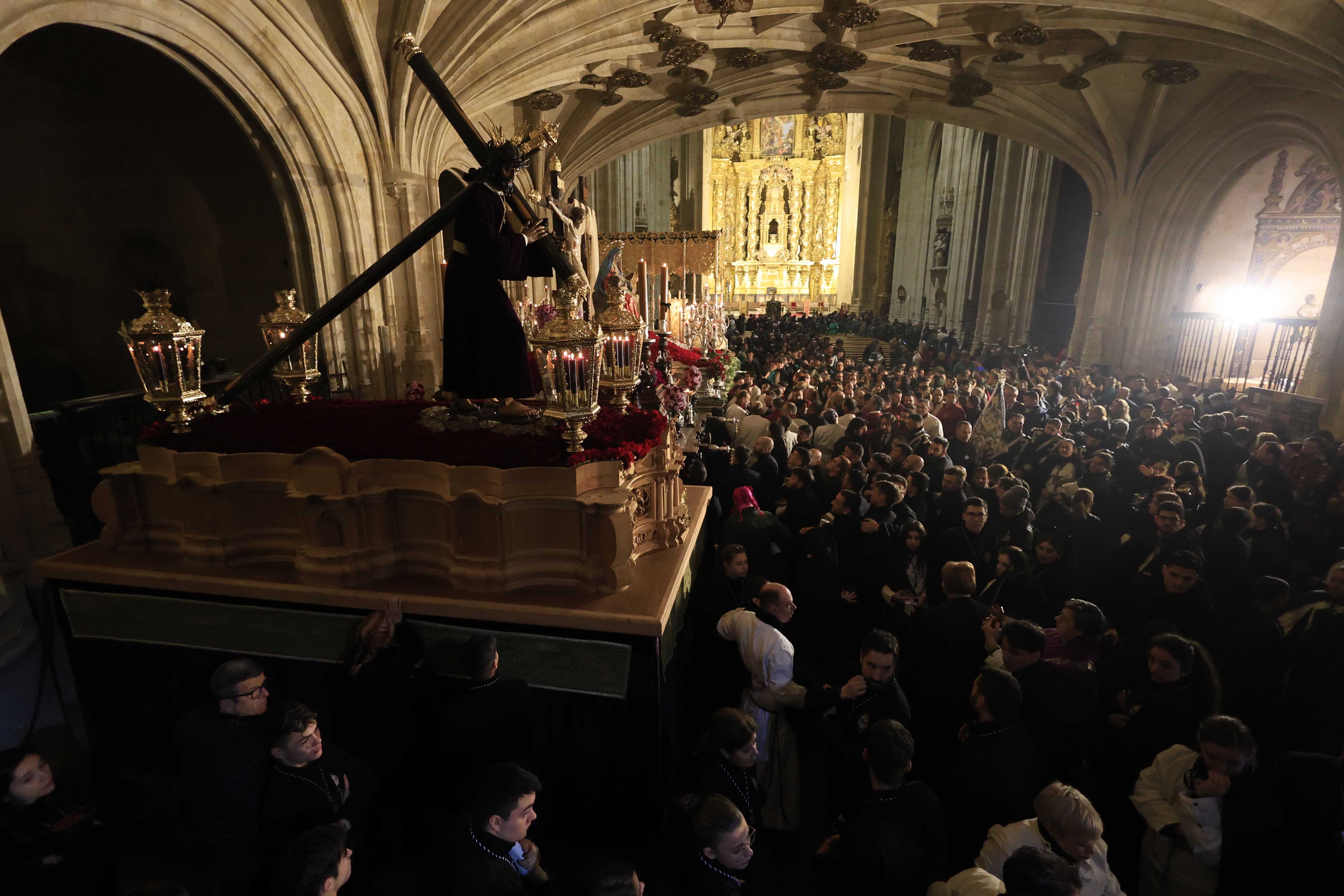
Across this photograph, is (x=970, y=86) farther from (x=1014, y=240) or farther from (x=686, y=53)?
(x=1014, y=240)

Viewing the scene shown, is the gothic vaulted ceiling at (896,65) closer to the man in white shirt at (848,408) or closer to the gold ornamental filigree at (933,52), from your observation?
the gold ornamental filigree at (933,52)

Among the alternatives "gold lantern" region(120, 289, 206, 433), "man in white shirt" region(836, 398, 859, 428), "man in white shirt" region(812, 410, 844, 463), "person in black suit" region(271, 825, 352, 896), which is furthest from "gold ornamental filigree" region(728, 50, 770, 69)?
"person in black suit" region(271, 825, 352, 896)

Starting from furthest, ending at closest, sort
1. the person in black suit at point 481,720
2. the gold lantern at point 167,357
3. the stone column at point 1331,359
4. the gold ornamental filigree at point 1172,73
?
1. the gold ornamental filigree at point 1172,73
2. the stone column at point 1331,359
3. the gold lantern at point 167,357
4. the person in black suit at point 481,720

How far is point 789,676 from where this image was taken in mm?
3178

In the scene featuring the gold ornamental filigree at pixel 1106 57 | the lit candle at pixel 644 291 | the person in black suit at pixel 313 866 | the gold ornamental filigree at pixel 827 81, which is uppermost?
the gold ornamental filigree at pixel 827 81

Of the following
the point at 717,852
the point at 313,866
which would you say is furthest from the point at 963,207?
the point at 313,866

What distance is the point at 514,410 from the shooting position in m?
3.88

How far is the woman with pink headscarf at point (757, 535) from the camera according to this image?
177 inches

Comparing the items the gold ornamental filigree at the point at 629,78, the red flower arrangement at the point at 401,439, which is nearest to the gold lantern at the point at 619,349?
the red flower arrangement at the point at 401,439

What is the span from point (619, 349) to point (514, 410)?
77cm

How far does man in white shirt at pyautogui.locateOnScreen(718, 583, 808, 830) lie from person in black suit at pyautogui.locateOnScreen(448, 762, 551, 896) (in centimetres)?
140

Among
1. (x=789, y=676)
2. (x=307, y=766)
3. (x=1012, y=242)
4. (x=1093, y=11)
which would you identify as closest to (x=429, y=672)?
(x=307, y=766)

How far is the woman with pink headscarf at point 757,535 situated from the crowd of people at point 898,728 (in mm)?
24

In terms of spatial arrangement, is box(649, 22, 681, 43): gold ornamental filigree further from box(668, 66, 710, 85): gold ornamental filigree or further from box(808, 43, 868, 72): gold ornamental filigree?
box(808, 43, 868, 72): gold ornamental filigree
